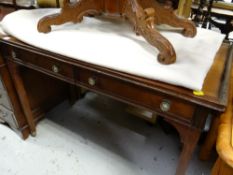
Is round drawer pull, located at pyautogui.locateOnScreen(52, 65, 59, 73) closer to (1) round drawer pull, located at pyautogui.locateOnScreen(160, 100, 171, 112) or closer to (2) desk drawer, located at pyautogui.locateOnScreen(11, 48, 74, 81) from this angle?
(2) desk drawer, located at pyautogui.locateOnScreen(11, 48, 74, 81)

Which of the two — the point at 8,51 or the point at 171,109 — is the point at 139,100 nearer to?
the point at 171,109

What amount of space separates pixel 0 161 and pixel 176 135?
3.52ft

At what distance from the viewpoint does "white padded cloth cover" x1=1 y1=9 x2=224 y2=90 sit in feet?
1.85

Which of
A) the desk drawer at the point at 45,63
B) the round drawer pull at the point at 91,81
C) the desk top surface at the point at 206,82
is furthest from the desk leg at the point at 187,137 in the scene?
the desk drawer at the point at 45,63

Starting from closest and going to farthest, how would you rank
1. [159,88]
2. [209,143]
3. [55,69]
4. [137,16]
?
[159,88] < [137,16] < [55,69] < [209,143]

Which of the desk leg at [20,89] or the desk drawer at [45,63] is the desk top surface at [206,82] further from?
the desk leg at [20,89]

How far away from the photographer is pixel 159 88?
1.82 ft

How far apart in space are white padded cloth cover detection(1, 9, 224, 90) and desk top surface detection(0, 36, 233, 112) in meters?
0.02

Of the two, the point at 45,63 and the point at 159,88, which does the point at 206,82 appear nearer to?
the point at 159,88

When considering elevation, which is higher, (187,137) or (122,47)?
(122,47)

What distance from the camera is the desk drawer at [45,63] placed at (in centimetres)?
76

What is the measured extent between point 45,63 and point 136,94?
0.41 m

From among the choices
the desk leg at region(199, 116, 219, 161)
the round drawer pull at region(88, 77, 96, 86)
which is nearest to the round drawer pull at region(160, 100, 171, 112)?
the round drawer pull at region(88, 77, 96, 86)

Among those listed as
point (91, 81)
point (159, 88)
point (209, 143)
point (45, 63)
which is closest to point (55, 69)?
point (45, 63)
